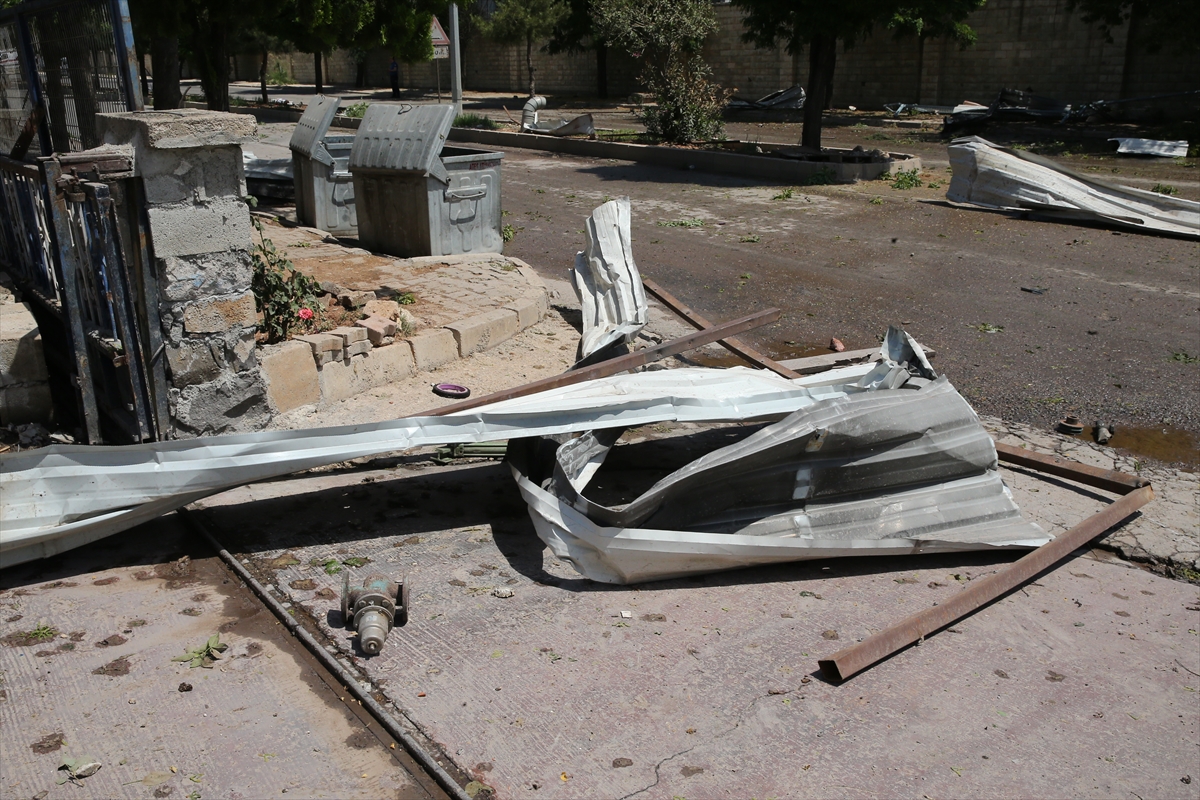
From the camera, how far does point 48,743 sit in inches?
108

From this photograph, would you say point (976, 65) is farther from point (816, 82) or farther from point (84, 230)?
point (84, 230)

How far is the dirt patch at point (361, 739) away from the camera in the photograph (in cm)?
280

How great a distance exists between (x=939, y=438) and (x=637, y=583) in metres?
1.45

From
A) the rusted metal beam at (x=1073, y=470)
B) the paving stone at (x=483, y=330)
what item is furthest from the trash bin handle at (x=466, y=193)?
the rusted metal beam at (x=1073, y=470)

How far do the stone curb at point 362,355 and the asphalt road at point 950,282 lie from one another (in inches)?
86.7

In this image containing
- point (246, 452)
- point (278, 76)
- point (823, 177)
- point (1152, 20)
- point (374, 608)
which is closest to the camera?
point (374, 608)

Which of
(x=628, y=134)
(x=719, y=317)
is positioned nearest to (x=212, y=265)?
(x=719, y=317)

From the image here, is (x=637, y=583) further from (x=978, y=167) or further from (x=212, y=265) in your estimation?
(x=978, y=167)

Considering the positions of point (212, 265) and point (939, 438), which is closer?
point (939, 438)

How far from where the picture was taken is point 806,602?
12.1 ft

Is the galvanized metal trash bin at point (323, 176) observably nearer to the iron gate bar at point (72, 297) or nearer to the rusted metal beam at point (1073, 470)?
the iron gate bar at point (72, 297)

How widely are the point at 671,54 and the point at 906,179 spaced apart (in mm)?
9392

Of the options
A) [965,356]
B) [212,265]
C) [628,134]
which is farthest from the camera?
[628,134]

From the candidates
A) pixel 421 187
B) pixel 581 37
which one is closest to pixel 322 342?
pixel 421 187
